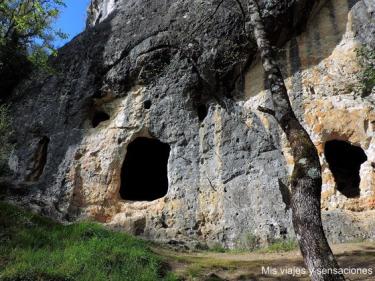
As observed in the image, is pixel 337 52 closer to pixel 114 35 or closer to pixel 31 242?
pixel 114 35

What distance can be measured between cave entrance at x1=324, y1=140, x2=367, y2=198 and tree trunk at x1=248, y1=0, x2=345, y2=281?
7.44m

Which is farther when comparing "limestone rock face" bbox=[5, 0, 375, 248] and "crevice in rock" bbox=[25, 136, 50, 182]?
"crevice in rock" bbox=[25, 136, 50, 182]

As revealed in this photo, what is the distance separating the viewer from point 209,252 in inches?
395

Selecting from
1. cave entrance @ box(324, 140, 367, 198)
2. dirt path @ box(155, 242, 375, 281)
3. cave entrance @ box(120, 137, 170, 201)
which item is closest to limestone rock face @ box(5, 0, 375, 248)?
dirt path @ box(155, 242, 375, 281)

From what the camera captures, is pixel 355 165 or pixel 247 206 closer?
pixel 247 206

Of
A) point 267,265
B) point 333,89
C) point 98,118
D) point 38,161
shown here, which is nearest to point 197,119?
point 98,118

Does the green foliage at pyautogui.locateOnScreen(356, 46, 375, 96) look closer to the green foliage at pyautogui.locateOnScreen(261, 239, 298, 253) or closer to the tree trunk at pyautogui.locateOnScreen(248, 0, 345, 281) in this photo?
the green foliage at pyautogui.locateOnScreen(261, 239, 298, 253)

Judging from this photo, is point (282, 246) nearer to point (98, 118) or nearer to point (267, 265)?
point (267, 265)

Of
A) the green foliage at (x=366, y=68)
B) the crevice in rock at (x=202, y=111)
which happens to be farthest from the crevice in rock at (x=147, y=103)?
the green foliage at (x=366, y=68)

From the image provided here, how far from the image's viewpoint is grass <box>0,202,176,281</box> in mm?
6777

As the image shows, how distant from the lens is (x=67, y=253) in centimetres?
750

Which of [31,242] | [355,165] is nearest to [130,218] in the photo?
[31,242]

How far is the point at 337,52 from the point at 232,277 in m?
7.21

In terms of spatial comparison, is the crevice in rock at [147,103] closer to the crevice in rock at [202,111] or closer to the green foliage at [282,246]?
the crevice in rock at [202,111]
